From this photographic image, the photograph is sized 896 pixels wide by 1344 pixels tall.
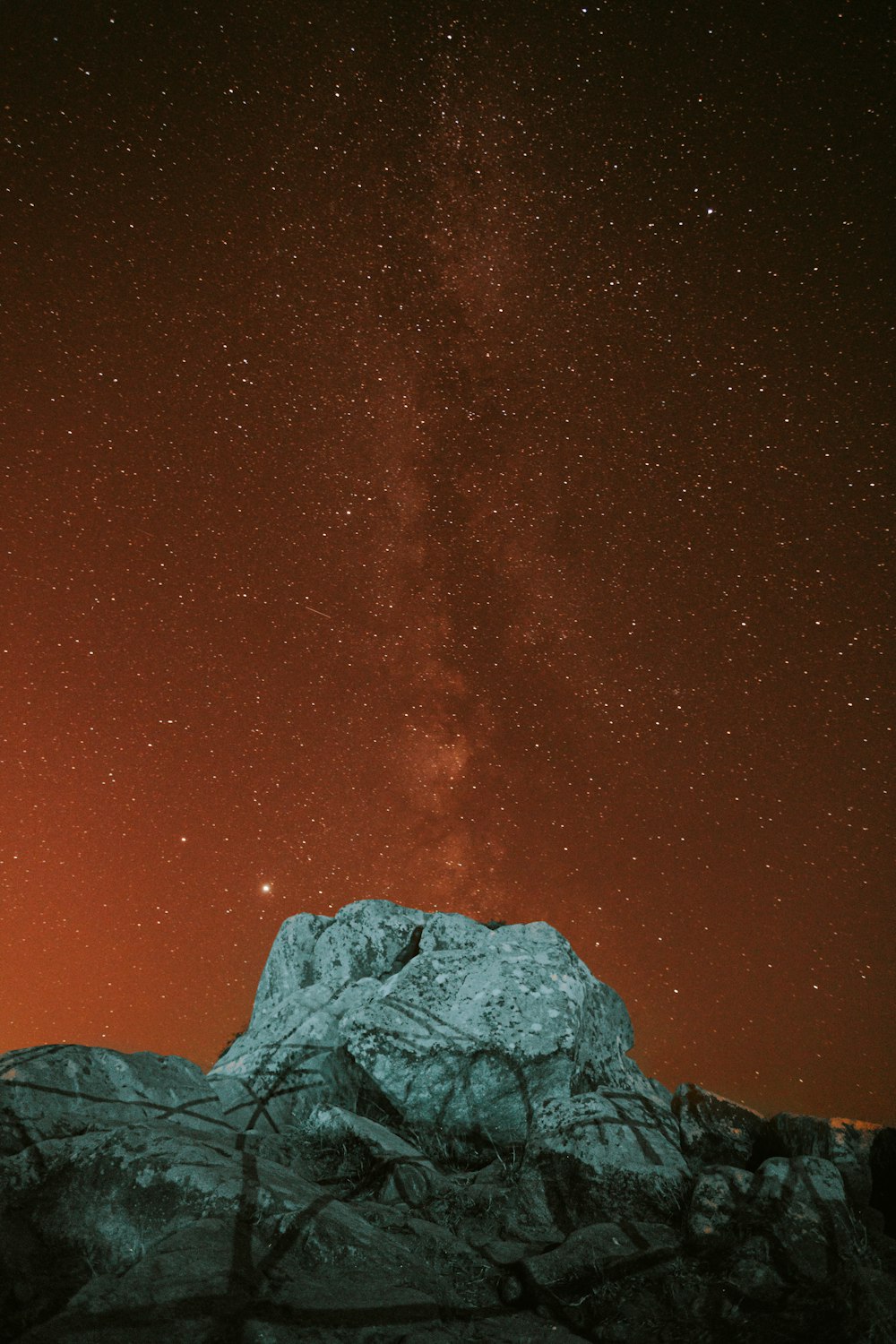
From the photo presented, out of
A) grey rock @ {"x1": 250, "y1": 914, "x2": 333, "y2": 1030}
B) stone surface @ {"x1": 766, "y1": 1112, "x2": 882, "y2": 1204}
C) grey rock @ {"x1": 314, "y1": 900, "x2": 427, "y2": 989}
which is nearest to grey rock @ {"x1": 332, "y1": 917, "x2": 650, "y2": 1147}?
grey rock @ {"x1": 314, "y1": 900, "x2": 427, "y2": 989}

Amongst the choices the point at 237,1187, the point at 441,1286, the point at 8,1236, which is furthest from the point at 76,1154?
the point at 441,1286

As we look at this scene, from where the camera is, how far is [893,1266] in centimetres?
745

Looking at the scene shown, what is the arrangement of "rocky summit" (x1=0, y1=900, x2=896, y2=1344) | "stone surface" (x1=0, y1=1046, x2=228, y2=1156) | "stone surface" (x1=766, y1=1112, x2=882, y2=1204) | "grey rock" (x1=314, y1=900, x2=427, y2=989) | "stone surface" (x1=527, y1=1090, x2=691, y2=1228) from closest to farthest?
"rocky summit" (x1=0, y1=900, x2=896, y2=1344) → "stone surface" (x1=0, y1=1046, x2=228, y2=1156) → "stone surface" (x1=527, y1=1090, x2=691, y2=1228) → "stone surface" (x1=766, y1=1112, x2=882, y2=1204) → "grey rock" (x1=314, y1=900, x2=427, y2=989)

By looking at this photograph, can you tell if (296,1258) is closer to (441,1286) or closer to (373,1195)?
(441,1286)

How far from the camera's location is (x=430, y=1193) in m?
8.78

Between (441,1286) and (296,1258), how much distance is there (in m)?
1.13

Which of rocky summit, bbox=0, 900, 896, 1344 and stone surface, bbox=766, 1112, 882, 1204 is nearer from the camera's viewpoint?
rocky summit, bbox=0, 900, 896, 1344

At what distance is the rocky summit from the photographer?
538cm

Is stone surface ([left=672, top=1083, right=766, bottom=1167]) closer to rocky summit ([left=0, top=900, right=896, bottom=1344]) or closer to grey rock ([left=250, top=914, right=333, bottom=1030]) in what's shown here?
rocky summit ([left=0, top=900, right=896, bottom=1344])

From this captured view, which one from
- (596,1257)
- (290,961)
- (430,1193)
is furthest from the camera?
(290,961)

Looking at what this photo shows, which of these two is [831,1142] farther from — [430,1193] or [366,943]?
[366,943]

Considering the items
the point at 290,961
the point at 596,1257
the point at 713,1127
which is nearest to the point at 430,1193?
the point at 596,1257

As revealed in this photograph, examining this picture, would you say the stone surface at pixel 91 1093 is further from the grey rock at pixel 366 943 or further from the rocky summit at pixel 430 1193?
the grey rock at pixel 366 943

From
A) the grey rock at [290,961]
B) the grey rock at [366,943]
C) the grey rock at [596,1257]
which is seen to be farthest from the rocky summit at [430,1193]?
the grey rock at [290,961]
